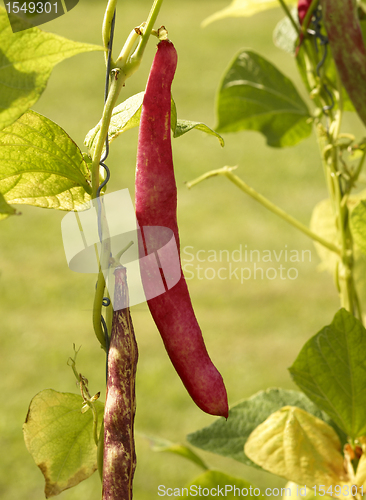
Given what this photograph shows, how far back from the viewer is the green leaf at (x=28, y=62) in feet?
0.76

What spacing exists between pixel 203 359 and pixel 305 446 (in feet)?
0.62

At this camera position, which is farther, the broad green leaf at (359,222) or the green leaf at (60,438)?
the broad green leaf at (359,222)

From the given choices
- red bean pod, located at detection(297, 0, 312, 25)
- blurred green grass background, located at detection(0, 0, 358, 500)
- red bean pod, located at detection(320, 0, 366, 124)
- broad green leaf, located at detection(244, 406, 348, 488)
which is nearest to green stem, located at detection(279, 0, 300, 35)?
red bean pod, located at detection(297, 0, 312, 25)

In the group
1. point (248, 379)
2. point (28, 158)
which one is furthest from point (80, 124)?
point (28, 158)

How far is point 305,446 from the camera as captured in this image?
0.44 meters

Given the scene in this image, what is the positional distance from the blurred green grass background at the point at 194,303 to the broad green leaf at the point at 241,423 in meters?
0.84

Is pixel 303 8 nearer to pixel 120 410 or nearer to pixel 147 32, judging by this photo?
pixel 147 32

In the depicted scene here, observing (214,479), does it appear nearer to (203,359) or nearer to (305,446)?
(305,446)

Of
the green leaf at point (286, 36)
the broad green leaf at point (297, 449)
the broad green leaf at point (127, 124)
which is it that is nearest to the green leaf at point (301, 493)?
the broad green leaf at point (297, 449)

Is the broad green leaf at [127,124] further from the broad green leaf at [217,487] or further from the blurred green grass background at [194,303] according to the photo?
the blurred green grass background at [194,303]

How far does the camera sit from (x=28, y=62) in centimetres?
23

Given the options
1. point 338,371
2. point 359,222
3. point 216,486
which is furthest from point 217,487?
point 359,222

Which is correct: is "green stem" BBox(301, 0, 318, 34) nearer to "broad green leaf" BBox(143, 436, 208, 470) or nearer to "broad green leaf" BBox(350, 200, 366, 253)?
"broad green leaf" BBox(350, 200, 366, 253)

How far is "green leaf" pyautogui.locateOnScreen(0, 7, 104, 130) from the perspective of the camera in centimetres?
23
